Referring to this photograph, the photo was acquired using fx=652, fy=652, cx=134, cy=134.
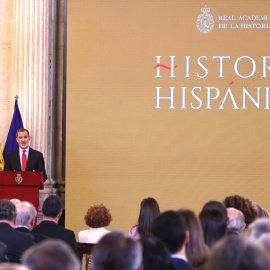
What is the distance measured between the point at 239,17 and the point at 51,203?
5.23 meters

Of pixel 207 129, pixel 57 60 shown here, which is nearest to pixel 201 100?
pixel 207 129

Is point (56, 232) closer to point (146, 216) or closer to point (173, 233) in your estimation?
point (146, 216)

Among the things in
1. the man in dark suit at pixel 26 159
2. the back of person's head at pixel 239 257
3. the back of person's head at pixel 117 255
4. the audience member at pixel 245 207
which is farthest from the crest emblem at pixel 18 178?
the back of person's head at pixel 239 257

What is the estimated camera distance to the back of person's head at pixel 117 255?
233cm

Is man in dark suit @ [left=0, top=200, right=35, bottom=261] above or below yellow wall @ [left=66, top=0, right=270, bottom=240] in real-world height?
below

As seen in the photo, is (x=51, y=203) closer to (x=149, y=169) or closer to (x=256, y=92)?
(x=149, y=169)

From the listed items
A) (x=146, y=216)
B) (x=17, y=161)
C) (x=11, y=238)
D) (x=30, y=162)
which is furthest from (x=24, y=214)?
(x=17, y=161)

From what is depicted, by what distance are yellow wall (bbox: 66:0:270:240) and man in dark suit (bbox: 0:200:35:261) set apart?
478cm

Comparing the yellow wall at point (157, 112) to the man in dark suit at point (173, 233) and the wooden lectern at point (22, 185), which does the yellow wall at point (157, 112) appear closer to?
the wooden lectern at point (22, 185)

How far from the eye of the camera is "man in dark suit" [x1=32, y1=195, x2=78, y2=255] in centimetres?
498

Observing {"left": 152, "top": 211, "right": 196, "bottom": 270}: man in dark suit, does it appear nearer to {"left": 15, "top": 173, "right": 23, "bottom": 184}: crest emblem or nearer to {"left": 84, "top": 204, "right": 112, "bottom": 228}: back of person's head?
{"left": 84, "top": 204, "right": 112, "bottom": 228}: back of person's head

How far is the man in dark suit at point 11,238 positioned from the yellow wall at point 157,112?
15.7 feet

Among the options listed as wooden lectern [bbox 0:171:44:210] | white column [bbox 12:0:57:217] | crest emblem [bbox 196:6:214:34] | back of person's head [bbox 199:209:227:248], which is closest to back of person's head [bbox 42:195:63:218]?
back of person's head [bbox 199:209:227:248]

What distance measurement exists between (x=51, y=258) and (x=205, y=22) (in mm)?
7836
